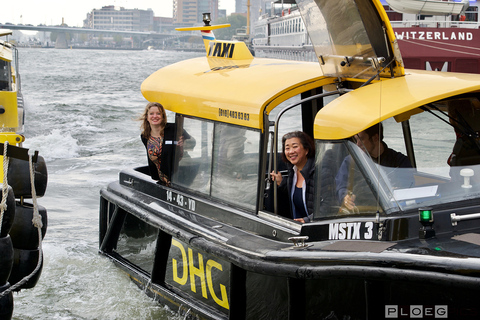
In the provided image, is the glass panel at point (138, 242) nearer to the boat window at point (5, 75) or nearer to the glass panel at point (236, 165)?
the glass panel at point (236, 165)

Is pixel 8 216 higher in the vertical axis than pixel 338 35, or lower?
lower

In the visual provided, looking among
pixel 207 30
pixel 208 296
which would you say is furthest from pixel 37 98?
pixel 208 296

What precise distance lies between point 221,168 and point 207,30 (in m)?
2.11

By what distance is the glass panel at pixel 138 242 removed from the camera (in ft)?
19.9

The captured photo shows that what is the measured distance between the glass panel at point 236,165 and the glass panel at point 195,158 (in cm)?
12

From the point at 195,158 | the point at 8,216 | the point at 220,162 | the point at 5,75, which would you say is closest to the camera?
the point at 8,216

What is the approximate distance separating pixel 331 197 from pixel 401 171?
0.48 meters

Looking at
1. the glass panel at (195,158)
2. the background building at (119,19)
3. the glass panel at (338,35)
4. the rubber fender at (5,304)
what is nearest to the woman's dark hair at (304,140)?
the glass panel at (338,35)

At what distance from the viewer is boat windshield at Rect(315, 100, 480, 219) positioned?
159 inches

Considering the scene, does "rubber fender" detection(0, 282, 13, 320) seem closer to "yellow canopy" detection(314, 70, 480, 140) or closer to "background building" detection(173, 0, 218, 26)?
"yellow canopy" detection(314, 70, 480, 140)

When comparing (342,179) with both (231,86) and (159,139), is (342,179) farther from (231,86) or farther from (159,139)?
(159,139)

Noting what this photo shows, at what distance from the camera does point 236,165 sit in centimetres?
528

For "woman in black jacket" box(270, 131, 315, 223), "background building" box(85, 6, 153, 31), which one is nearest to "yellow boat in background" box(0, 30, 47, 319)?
"woman in black jacket" box(270, 131, 315, 223)

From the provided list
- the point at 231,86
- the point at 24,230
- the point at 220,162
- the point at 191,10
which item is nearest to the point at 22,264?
the point at 24,230
